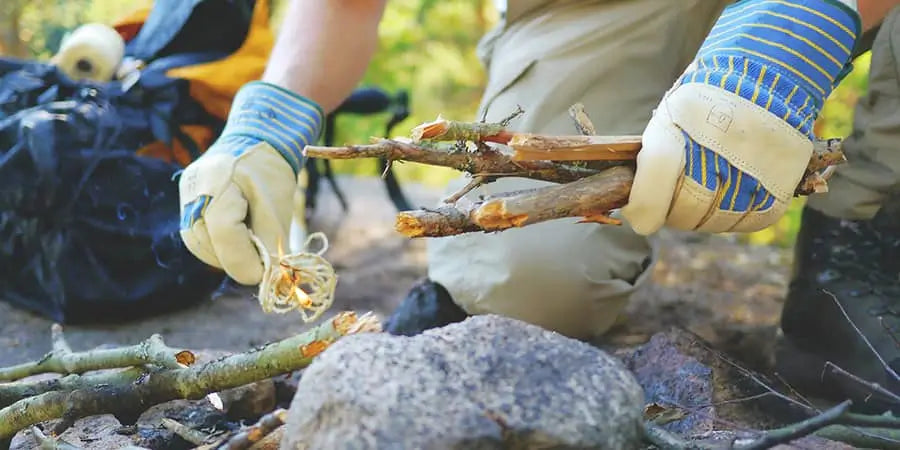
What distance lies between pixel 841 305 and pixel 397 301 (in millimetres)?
1120

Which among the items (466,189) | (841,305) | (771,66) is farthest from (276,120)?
(841,305)

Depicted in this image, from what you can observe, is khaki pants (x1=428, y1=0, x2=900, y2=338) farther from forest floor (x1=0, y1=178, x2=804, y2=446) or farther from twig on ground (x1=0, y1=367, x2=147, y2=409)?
twig on ground (x1=0, y1=367, x2=147, y2=409)

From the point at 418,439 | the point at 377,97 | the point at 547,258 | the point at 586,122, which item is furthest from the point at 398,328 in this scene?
the point at 377,97

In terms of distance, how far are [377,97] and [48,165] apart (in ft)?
3.81

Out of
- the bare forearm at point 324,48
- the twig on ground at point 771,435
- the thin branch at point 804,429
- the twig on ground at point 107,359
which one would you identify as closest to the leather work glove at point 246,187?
the bare forearm at point 324,48

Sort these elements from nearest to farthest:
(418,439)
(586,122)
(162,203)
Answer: (418,439) → (586,122) → (162,203)

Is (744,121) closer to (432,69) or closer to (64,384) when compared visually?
(64,384)

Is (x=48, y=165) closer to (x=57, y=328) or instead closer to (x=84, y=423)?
(x=57, y=328)

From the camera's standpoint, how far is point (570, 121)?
1.91 m

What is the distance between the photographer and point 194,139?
223 centimetres

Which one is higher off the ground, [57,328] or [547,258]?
[57,328]

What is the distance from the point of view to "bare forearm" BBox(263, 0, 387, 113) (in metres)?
1.75

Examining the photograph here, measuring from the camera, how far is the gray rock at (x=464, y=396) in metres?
0.82

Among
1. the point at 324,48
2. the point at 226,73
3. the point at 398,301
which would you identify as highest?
the point at 324,48
